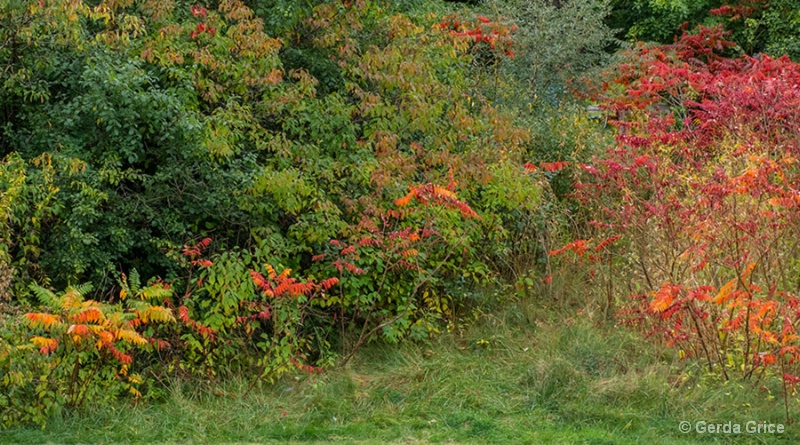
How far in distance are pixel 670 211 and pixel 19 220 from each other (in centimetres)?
518

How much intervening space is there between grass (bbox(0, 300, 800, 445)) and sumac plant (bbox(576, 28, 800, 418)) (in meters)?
0.33

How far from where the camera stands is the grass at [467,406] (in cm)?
653

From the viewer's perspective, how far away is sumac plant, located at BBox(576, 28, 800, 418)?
22.9 ft

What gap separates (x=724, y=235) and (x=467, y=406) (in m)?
2.38

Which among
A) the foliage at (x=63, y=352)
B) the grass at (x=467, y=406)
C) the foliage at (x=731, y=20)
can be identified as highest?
the foliage at (x=731, y=20)

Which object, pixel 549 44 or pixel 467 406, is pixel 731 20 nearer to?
pixel 549 44

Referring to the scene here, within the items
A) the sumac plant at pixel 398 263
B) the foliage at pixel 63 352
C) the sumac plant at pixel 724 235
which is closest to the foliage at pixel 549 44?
the sumac plant at pixel 724 235

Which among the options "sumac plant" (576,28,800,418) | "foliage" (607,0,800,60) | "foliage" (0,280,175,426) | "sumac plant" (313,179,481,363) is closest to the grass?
"foliage" (0,280,175,426)

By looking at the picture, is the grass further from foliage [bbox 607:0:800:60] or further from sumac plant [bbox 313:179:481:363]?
foliage [bbox 607:0:800:60]

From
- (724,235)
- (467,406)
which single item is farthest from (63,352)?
(724,235)

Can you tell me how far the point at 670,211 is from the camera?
7.75 meters

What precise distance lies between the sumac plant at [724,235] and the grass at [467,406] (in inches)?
13.1

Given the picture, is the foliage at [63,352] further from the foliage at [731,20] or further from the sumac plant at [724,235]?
the foliage at [731,20]

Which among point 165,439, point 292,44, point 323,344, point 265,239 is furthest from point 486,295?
point 165,439
